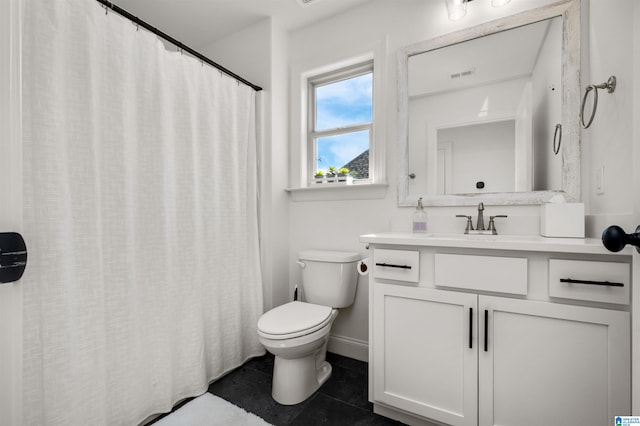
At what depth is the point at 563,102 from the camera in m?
1.46

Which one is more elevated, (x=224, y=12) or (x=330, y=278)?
(x=224, y=12)

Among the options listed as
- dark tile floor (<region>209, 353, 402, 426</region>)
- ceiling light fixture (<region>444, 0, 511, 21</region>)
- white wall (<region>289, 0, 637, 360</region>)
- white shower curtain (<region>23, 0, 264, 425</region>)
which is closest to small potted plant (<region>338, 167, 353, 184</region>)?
white wall (<region>289, 0, 637, 360</region>)

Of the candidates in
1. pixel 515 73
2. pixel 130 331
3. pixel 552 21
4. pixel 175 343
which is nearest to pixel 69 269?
pixel 130 331

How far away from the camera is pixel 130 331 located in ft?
4.28

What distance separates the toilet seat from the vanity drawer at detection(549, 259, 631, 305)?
41.3 inches

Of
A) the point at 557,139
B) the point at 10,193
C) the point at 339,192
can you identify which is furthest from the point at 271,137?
the point at 557,139

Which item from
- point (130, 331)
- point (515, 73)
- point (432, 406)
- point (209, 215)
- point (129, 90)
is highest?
point (515, 73)

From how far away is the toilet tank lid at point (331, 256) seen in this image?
188cm

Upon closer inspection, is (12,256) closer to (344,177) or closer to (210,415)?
(210,415)

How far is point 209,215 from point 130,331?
694mm

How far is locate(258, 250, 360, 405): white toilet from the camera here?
1469 mm

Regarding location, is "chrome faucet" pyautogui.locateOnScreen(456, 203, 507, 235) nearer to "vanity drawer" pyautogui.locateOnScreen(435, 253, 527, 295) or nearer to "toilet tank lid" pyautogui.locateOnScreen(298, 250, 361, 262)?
"vanity drawer" pyautogui.locateOnScreen(435, 253, 527, 295)

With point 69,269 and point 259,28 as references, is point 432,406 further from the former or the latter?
point 259,28

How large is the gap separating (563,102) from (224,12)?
2.24 m
